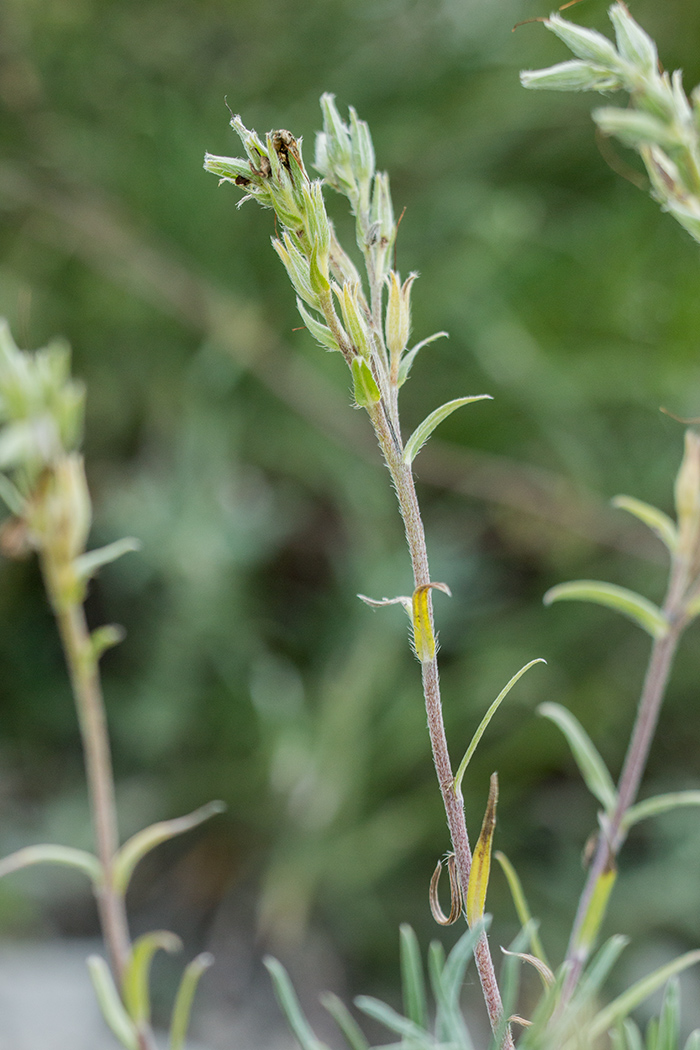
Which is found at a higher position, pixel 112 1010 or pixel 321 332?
pixel 321 332

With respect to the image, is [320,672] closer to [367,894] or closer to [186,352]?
[367,894]

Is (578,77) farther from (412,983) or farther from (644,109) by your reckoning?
(412,983)

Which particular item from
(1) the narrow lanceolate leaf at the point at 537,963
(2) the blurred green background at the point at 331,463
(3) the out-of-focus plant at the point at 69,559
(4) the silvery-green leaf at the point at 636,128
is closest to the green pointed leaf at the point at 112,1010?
(3) the out-of-focus plant at the point at 69,559

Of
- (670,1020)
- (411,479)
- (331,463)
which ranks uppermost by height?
(331,463)

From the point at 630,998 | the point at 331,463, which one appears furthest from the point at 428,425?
the point at 331,463

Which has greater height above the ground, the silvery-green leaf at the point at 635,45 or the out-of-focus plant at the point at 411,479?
the silvery-green leaf at the point at 635,45

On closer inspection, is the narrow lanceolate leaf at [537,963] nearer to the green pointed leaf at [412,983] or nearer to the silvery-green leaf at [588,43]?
the green pointed leaf at [412,983]

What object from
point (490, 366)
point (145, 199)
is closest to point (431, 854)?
point (490, 366)
